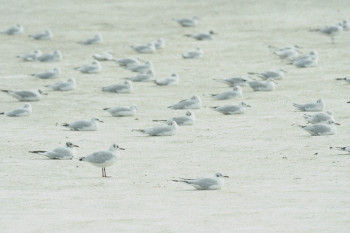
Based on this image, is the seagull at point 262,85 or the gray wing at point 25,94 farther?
the seagull at point 262,85

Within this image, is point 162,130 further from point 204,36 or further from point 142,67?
point 204,36

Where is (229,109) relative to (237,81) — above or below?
below

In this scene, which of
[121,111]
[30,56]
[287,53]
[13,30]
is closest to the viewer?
[121,111]

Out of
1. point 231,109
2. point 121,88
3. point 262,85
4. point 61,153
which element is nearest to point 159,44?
point 121,88

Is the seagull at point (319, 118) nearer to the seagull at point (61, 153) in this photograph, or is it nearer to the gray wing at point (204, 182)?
the seagull at point (61, 153)

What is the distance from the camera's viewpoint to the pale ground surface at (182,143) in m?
13.6

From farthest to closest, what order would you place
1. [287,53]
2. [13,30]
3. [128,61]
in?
[13,30] < [287,53] < [128,61]

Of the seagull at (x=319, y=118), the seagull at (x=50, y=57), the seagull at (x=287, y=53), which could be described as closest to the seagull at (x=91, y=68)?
the seagull at (x=50, y=57)

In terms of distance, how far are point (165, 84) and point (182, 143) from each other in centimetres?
782

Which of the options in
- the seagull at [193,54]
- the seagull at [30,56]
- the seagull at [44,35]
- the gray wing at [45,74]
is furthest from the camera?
the seagull at [44,35]

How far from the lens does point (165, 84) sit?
90.1 ft

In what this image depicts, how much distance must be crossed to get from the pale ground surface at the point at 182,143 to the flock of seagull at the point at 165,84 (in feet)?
0.64

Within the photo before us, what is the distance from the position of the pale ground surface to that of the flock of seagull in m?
0.20

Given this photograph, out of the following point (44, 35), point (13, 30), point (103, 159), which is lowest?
point (103, 159)
